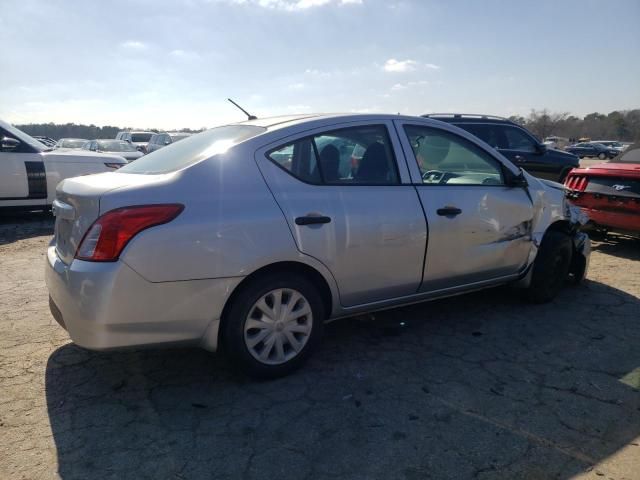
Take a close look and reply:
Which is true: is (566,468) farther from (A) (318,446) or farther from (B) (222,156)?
(B) (222,156)

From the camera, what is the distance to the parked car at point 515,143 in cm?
894

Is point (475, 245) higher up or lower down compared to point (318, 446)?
higher up

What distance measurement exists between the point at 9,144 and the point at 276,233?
7111 millimetres

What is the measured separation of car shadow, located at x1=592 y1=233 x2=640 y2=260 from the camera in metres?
6.50

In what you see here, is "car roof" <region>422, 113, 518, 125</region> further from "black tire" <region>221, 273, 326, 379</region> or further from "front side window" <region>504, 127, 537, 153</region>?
"black tire" <region>221, 273, 326, 379</region>

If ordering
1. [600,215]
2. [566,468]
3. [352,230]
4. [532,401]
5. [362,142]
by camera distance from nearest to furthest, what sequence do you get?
[566,468] → [532,401] → [352,230] → [362,142] → [600,215]

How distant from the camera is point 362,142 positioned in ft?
11.1

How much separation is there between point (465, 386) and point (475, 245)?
119 centimetres

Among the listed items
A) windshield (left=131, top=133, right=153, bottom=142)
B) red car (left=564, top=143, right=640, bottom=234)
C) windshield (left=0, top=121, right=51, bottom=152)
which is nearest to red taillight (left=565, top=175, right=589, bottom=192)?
red car (left=564, top=143, right=640, bottom=234)

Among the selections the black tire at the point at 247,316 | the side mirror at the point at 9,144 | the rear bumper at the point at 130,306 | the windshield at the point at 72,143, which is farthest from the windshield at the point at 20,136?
the windshield at the point at 72,143

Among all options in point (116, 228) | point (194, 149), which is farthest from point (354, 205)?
point (116, 228)

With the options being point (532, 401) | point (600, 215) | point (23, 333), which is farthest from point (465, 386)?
point (600, 215)

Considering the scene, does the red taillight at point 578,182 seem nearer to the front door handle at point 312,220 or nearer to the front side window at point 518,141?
the front side window at point 518,141

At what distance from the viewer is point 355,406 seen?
279 cm
